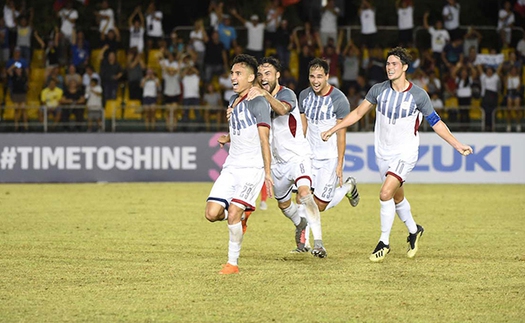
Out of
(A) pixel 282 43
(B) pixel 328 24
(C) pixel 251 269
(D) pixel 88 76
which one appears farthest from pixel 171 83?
(C) pixel 251 269

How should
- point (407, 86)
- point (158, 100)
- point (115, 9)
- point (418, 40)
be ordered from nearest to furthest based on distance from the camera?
point (407, 86), point (158, 100), point (418, 40), point (115, 9)

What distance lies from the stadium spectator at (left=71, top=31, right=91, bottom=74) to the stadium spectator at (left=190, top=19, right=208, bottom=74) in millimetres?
2984

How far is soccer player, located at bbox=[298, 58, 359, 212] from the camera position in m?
11.7

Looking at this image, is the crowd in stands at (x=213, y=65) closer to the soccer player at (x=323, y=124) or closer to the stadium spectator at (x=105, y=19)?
the stadium spectator at (x=105, y=19)

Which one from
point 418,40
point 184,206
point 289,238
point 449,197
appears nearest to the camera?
point 289,238

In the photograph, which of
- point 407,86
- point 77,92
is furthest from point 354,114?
Answer: point 77,92

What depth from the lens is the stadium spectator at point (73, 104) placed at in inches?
933

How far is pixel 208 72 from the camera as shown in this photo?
26.4m

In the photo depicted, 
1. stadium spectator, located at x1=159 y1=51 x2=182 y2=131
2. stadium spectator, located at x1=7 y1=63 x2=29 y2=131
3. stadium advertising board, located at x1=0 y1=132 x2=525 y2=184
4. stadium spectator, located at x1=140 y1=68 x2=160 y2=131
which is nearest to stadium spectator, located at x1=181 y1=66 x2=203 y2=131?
stadium spectator, located at x1=159 y1=51 x2=182 y2=131

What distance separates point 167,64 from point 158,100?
1.07m

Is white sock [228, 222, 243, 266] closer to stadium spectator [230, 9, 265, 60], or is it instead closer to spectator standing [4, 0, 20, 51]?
stadium spectator [230, 9, 265, 60]

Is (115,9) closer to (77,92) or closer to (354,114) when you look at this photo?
(77,92)

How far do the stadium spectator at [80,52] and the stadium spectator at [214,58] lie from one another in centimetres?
340

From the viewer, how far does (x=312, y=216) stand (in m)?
11.0
